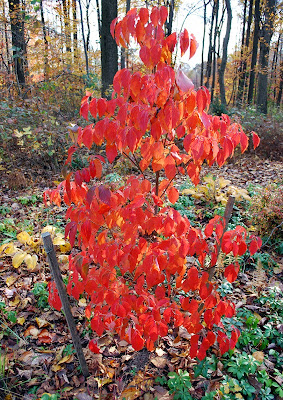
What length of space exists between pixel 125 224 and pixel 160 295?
1.93ft

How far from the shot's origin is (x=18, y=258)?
9.11 feet

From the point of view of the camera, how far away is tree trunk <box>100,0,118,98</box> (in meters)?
6.60

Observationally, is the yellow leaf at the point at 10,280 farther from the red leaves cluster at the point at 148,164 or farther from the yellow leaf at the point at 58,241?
the red leaves cluster at the point at 148,164

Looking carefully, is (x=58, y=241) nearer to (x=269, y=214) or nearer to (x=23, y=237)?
(x=23, y=237)

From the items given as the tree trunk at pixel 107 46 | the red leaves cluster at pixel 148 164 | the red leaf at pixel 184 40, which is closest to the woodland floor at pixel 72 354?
the red leaves cluster at pixel 148 164

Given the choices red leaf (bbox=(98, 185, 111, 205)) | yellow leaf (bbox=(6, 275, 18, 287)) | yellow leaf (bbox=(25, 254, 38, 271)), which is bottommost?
yellow leaf (bbox=(6, 275, 18, 287))

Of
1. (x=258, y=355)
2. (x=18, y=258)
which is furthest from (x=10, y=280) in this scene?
(x=258, y=355)

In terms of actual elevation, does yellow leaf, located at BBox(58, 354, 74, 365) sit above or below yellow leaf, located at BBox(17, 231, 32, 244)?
below

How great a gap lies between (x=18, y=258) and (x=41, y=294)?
1.54 feet

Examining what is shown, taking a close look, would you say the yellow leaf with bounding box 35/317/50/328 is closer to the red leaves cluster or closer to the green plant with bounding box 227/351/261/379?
the red leaves cluster

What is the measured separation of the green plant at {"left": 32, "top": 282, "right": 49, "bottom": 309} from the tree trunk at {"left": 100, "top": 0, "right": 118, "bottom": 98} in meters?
5.31

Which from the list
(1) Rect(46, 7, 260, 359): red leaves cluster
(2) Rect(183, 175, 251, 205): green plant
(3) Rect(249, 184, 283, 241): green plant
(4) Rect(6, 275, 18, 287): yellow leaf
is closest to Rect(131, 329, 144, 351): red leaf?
(1) Rect(46, 7, 260, 359): red leaves cluster

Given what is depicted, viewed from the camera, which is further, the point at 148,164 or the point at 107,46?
the point at 107,46

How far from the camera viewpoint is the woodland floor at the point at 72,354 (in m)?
1.92
